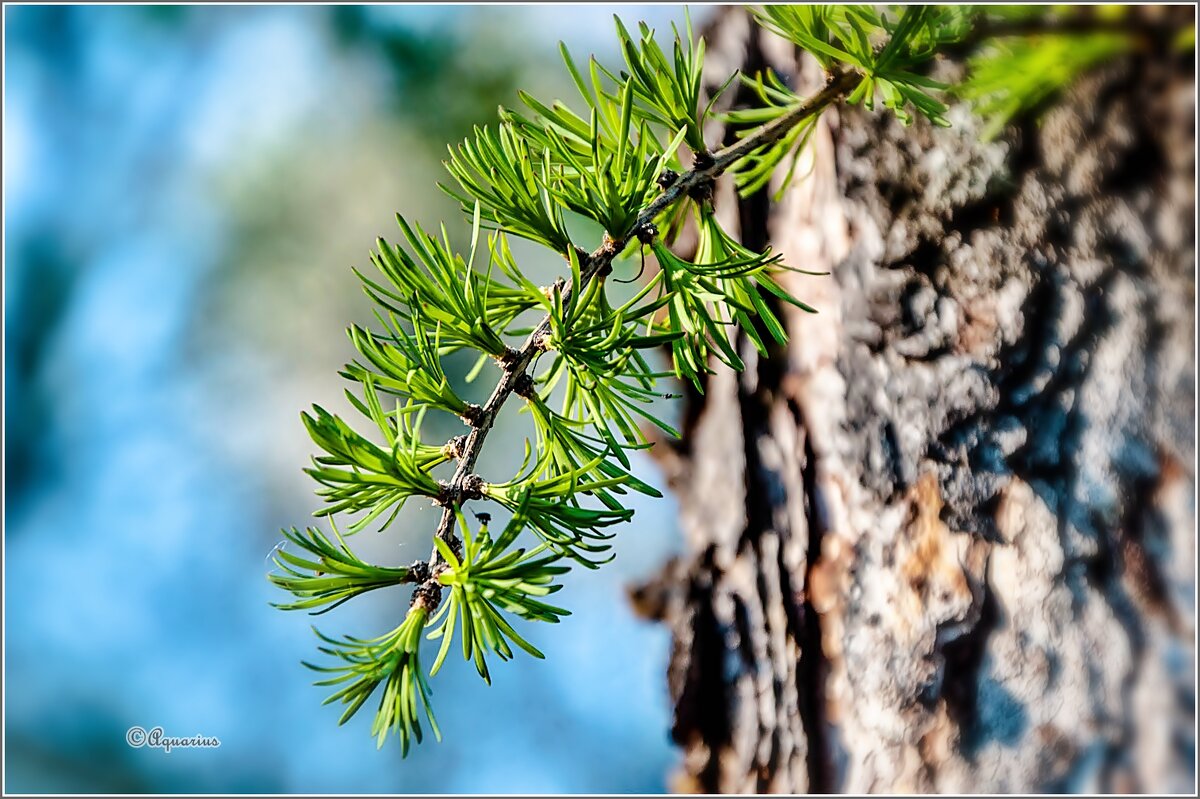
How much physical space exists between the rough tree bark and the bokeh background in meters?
0.12

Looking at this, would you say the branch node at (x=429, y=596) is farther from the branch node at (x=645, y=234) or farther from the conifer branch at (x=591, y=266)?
the branch node at (x=645, y=234)

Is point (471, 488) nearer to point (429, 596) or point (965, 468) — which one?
point (429, 596)

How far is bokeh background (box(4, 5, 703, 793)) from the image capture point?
515mm

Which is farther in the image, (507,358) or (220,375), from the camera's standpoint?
(220,375)

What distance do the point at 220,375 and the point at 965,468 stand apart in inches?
21.5

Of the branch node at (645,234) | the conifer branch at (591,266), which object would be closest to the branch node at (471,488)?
the conifer branch at (591,266)

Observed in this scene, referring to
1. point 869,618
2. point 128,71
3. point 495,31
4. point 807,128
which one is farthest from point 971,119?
point 128,71

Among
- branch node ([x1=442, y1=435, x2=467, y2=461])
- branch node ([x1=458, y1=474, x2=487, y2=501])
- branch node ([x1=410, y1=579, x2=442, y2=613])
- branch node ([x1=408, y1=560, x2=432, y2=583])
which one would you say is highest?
branch node ([x1=442, y1=435, x2=467, y2=461])

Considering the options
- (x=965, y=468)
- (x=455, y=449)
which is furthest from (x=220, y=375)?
(x=965, y=468)

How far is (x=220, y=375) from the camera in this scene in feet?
1.86

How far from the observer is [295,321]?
575 mm

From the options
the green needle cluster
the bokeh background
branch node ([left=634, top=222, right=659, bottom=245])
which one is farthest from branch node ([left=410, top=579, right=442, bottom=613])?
the bokeh background

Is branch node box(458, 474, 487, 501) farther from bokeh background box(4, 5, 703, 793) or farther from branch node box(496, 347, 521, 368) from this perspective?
bokeh background box(4, 5, 703, 793)

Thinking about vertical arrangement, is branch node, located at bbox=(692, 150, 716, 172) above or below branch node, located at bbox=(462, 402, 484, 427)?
above
